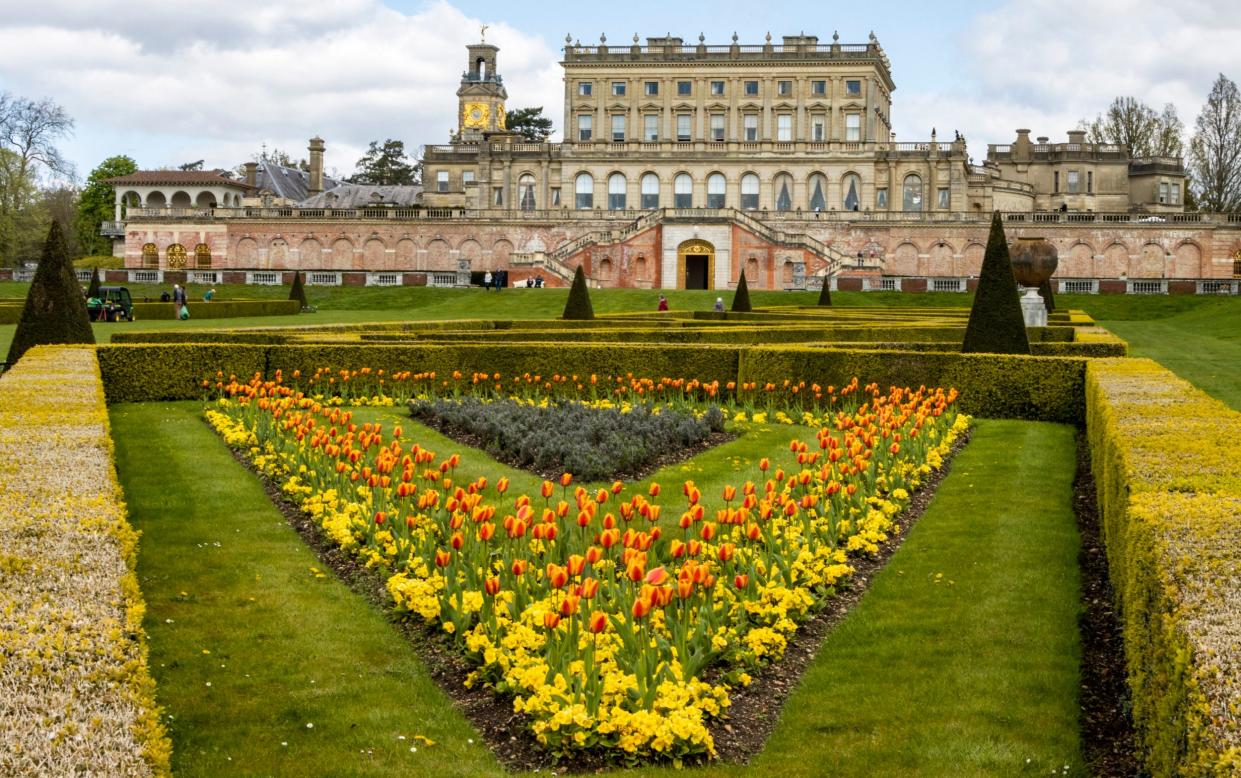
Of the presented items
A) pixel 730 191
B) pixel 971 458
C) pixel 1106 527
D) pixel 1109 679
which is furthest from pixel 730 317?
pixel 730 191

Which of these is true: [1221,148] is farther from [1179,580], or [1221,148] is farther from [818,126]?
[1179,580]

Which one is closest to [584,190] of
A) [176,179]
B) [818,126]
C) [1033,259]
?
[818,126]

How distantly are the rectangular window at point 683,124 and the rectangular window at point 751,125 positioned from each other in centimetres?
354

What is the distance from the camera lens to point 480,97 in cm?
9800

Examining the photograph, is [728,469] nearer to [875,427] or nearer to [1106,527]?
[875,427]

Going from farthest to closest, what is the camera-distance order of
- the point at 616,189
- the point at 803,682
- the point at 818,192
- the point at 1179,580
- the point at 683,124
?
the point at 683,124
the point at 616,189
the point at 818,192
the point at 803,682
the point at 1179,580

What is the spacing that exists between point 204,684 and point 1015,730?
5.02 m

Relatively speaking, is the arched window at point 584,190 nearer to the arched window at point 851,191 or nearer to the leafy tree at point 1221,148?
the arched window at point 851,191

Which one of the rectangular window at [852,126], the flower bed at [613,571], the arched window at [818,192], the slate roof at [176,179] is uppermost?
the rectangular window at [852,126]

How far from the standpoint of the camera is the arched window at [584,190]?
85.6 m

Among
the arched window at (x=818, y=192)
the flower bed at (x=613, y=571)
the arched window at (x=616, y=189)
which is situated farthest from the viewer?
the arched window at (x=616, y=189)

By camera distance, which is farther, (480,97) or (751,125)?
(480,97)

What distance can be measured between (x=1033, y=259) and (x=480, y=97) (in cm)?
6948

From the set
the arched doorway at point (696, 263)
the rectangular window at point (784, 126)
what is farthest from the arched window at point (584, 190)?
the rectangular window at point (784, 126)
